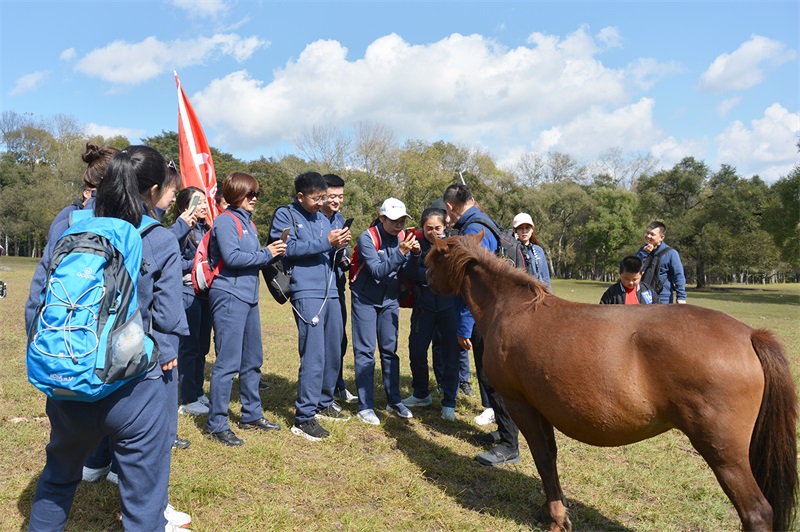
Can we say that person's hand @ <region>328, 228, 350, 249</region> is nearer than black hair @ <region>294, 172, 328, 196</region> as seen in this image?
Yes

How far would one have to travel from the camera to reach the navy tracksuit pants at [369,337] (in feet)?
19.7

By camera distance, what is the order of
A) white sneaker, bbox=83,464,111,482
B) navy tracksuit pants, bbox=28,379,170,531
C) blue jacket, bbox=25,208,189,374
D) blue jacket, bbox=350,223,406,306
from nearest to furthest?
navy tracksuit pants, bbox=28,379,170,531, blue jacket, bbox=25,208,189,374, white sneaker, bbox=83,464,111,482, blue jacket, bbox=350,223,406,306

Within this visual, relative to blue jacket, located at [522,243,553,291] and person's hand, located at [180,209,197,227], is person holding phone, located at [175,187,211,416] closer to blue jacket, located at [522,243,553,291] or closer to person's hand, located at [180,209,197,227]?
person's hand, located at [180,209,197,227]

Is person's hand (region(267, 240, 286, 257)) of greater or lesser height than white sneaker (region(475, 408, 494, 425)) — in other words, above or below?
above

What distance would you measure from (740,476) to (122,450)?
3.53m

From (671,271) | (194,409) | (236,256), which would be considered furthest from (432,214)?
(671,271)

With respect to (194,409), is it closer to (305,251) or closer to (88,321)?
(305,251)

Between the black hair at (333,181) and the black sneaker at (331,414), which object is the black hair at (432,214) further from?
the black sneaker at (331,414)

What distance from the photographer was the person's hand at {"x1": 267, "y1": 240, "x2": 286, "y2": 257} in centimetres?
520

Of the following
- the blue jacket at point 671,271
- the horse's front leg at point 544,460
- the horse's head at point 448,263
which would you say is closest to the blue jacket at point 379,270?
the horse's head at point 448,263

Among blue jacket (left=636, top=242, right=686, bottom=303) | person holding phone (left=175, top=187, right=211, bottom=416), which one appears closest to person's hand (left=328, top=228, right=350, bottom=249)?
person holding phone (left=175, top=187, right=211, bottom=416)

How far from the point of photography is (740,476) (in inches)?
119

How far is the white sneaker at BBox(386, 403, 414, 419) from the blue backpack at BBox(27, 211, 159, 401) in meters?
4.14

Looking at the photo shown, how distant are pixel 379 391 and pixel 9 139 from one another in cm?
7112
